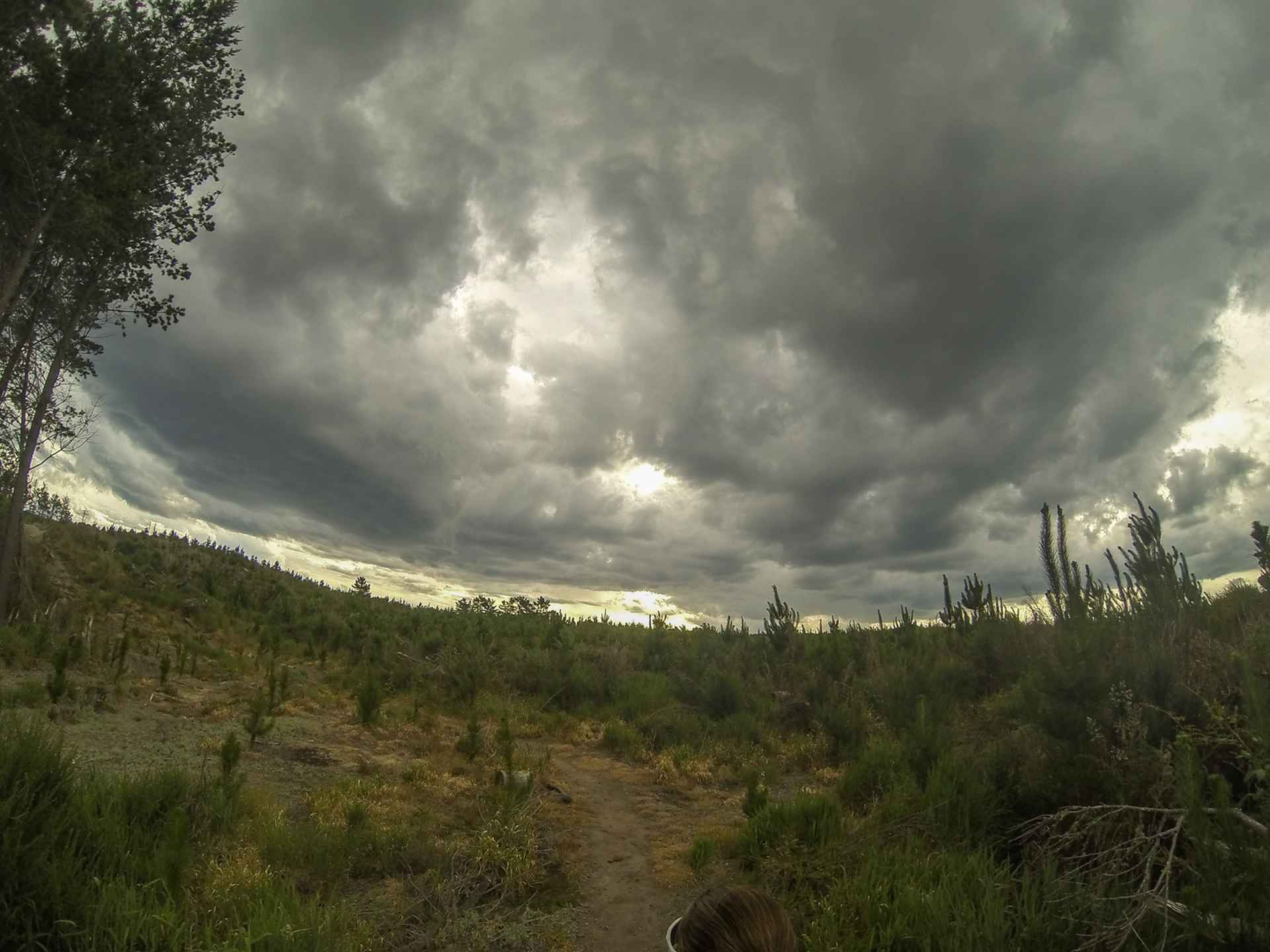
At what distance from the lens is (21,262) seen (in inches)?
505

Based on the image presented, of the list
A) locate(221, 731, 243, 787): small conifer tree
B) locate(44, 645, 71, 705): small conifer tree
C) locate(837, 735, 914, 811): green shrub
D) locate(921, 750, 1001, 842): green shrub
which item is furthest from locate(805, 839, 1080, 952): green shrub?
locate(44, 645, 71, 705): small conifer tree

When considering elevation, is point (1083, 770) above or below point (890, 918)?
above

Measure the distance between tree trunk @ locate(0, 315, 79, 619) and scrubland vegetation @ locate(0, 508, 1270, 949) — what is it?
107cm

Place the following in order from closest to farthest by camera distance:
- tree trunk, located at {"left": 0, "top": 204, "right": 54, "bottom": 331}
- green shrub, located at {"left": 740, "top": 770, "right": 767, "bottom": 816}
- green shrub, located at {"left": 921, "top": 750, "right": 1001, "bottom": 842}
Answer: green shrub, located at {"left": 921, "top": 750, "right": 1001, "bottom": 842}
green shrub, located at {"left": 740, "top": 770, "right": 767, "bottom": 816}
tree trunk, located at {"left": 0, "top": 204, "right": 54, "bottom": 331}

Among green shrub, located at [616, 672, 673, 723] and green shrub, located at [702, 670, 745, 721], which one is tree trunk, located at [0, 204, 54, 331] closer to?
green shrub, located at [616, 672, 673, 723]

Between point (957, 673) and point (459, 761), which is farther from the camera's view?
point (957, 673)

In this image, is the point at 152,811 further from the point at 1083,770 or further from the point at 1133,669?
the point at 1133,669

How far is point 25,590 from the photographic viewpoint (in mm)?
15820

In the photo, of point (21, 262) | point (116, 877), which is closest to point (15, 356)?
point (21, 262)

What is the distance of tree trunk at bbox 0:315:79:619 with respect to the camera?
1504 centimetres

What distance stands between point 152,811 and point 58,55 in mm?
15472

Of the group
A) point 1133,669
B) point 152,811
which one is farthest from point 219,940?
point 1133,669

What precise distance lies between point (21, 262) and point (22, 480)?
5.52 metres

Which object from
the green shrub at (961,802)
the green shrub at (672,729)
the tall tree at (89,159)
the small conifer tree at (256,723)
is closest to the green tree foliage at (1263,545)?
the green shrub at (961,802)
